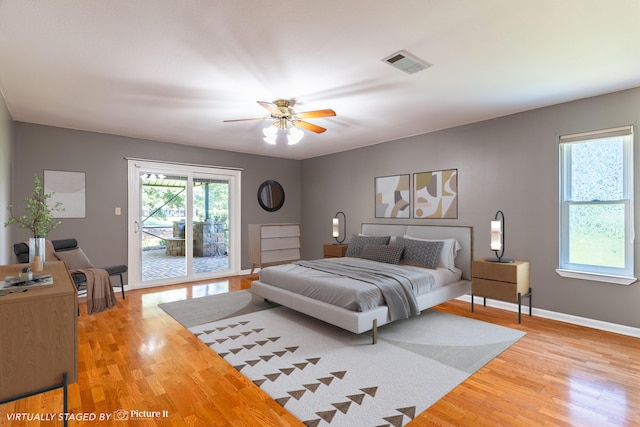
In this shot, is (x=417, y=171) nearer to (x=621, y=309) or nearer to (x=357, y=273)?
(x=357, y=273)

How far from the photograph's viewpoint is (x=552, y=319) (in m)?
3.77

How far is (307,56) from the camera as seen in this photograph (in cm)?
257

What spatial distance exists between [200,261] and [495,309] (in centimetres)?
487

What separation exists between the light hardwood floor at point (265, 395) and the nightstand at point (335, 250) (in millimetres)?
3056

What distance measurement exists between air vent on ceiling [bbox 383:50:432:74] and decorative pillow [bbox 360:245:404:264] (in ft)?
8.00

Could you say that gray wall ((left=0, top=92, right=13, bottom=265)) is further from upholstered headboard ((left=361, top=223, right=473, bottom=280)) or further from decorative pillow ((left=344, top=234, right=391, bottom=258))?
upholstered headboard ((left=361, top=223, right=473, bottom=280))

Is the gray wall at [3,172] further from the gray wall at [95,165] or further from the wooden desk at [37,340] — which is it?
the wooden desk at [37,340]

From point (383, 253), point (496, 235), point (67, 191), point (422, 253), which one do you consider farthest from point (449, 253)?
point (67, 191)

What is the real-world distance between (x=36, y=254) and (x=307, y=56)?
239cm

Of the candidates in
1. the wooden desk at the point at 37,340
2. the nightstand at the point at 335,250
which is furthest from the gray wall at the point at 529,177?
the wooden desk at the point at 37,340

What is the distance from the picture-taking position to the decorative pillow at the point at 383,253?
4.49 m

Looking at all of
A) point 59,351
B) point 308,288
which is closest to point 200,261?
point 308,288

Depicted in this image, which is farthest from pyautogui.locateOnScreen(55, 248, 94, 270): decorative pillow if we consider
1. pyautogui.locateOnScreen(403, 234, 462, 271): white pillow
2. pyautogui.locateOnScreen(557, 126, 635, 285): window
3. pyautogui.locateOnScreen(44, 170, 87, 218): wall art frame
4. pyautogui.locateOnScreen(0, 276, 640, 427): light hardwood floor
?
pyautogui.locateOnScreen(557, 126, 635, 285): window

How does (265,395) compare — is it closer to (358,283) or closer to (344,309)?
(344,309)
